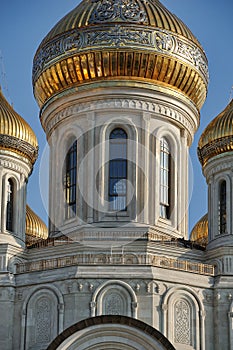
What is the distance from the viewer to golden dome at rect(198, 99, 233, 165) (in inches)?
1522

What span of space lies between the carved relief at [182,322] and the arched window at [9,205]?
18.0 feet

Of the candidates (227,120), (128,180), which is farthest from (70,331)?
(227,120)

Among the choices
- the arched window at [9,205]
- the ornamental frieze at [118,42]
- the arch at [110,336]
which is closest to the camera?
the arch at [110,336]

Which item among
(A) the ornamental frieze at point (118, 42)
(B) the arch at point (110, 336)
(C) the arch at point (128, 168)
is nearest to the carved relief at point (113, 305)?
(B) the arch at point (110, 336)

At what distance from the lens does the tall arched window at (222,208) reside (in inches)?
1512

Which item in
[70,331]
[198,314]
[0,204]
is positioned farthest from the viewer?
[0,204]

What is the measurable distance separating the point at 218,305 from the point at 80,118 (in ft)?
22.2

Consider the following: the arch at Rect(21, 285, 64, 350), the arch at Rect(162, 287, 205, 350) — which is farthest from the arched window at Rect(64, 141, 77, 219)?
the arch at Rect(162, 287, 205, 350)

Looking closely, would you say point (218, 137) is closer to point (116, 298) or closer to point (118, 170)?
point (118, 170)

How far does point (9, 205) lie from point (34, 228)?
217 inches

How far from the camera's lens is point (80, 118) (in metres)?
39.2

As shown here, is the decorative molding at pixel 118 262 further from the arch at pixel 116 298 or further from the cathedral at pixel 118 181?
the arch at pixel 116 298

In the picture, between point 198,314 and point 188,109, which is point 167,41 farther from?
point 198,314

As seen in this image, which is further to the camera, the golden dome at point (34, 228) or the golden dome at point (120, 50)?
the golden dome at point (34, 228)
